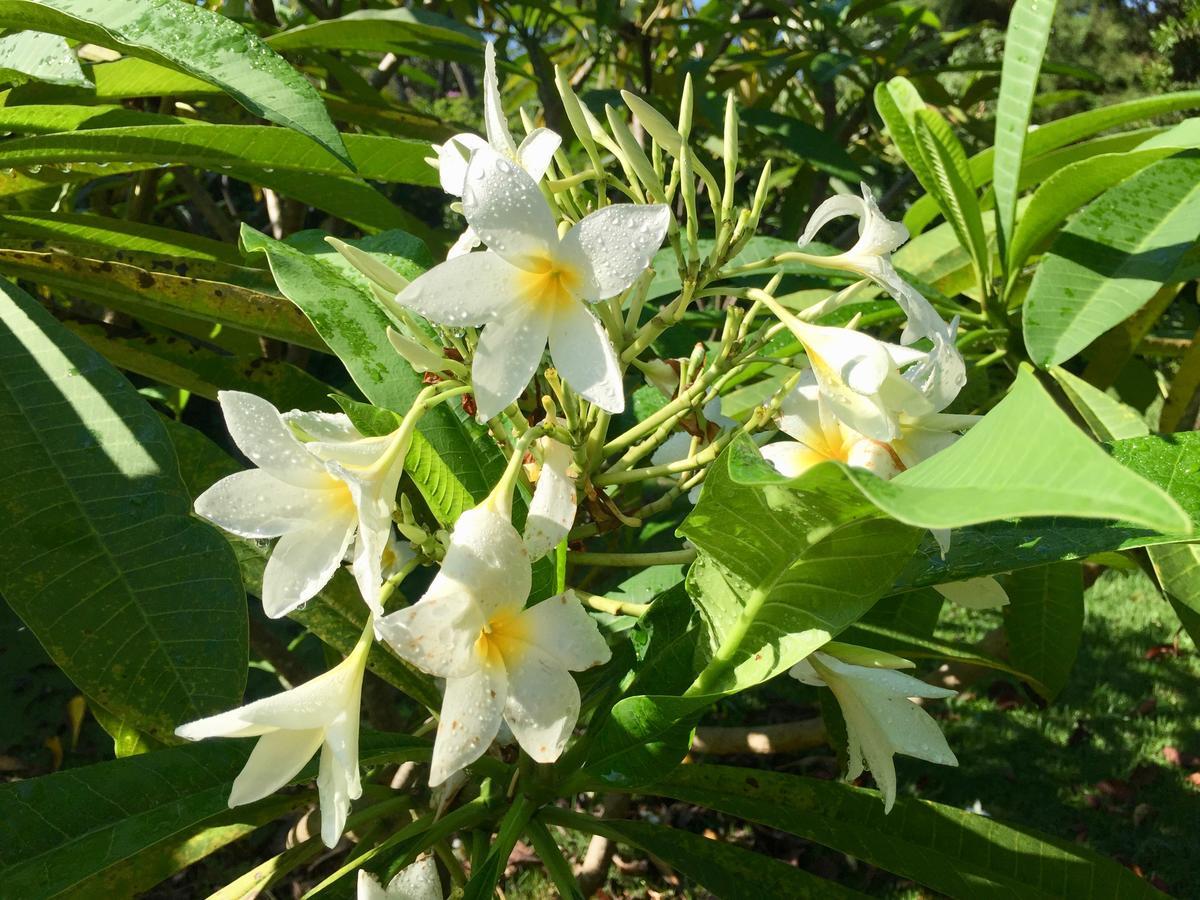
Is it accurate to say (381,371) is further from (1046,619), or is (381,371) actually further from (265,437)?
(1046,619)

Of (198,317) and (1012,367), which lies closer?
(198,317)

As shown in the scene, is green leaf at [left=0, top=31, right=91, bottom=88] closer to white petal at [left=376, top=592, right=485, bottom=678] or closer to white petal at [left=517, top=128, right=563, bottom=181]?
white petal at [left=517, top=128, right=563, bottom=181]

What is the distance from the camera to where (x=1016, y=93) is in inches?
56.7

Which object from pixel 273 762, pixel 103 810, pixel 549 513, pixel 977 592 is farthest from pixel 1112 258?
pixel 103 810

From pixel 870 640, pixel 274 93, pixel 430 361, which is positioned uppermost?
pixel 274 93

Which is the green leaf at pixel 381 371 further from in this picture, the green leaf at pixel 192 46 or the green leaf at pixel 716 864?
the green leaf at pixel 716 864

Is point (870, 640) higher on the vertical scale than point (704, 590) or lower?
lower

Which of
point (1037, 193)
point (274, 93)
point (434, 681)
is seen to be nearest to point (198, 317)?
point (274, 93)

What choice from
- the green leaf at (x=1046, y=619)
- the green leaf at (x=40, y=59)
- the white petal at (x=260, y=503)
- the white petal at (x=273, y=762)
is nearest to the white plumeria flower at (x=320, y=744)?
the white petal at (x=273, y=762)

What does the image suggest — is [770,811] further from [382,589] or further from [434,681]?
[382,589]

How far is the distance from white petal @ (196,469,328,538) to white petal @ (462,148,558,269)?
0.24 m

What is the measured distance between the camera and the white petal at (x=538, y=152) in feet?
2.60

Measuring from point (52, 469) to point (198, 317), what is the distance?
0.31 metres

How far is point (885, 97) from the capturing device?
152cm
